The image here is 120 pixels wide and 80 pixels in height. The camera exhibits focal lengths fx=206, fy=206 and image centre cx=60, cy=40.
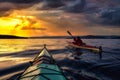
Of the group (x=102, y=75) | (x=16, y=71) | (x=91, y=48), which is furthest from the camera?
(x=91, y=48)

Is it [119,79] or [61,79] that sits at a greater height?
[61,79]

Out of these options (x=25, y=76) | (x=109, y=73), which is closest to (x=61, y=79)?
(x=25, y=76)

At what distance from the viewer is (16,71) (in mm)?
21531

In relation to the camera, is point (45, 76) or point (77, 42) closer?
point (45, 76)

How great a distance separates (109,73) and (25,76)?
11145mm

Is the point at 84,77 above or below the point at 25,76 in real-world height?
below

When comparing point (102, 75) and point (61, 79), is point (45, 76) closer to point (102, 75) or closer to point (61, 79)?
point (61, 79)

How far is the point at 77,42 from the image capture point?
41.5 meters

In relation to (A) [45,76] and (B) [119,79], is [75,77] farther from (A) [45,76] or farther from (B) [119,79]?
(A) [45,76]

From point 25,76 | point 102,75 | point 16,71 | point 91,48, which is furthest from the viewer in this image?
point 91,48

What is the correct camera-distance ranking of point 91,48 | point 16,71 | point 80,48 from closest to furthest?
point 16,71
point 91,48
point 80,48

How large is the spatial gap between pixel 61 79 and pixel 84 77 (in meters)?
7.04

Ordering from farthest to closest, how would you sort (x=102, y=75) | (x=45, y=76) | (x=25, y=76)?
(x=102, y=75) < (x=25, y=76) < (x=45, y=76)

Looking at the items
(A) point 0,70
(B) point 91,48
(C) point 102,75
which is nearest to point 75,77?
(C) point 102,75
